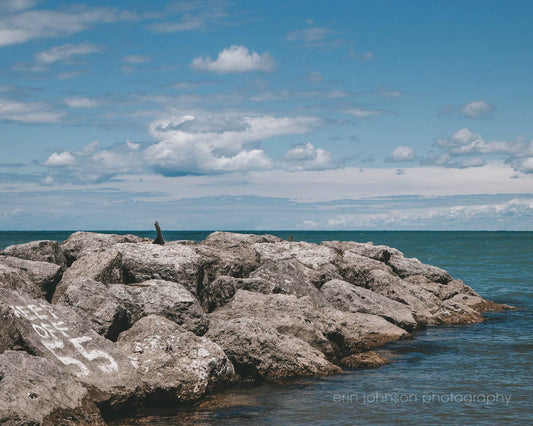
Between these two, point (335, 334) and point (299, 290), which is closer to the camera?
point (335, 334)

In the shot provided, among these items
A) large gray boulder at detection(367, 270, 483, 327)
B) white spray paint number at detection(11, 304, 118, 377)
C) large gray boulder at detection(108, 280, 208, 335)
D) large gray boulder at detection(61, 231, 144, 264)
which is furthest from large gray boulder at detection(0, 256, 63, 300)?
large gray boulder at detection(367, 270, 483, 327)

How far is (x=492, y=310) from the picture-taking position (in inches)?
1201

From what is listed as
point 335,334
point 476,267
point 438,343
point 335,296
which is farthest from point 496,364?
point 476,267

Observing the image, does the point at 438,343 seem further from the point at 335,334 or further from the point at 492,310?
the point at 492,310

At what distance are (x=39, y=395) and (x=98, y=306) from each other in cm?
456

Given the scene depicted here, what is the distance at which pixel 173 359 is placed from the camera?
13.9 meters

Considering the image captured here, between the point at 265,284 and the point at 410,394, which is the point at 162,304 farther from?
the point at 410,394

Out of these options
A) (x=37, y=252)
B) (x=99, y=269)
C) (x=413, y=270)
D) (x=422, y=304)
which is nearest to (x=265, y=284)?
(x=99, y=269)

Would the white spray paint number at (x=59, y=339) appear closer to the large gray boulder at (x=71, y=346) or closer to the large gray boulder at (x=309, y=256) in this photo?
the large gray boulder at (x=71, y=346)

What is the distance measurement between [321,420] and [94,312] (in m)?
6.27

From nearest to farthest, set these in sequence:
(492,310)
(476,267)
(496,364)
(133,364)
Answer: (133,364) → (496,364) → (492,310) → (476,267)

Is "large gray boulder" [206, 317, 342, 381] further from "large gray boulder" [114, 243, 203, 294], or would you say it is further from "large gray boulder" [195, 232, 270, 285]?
"large gray boulder" [195, 232, 270, 285]

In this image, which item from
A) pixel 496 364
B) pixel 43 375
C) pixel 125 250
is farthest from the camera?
pixel 125 250

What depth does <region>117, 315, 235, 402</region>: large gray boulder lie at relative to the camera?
1344cm
